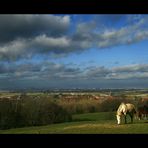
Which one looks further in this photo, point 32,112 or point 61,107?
point 32,112

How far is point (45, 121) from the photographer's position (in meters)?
3.41

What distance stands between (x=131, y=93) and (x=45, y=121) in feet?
3.12

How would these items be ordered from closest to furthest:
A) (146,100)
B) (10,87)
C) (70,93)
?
(10,87), (70,93), (146,100)
